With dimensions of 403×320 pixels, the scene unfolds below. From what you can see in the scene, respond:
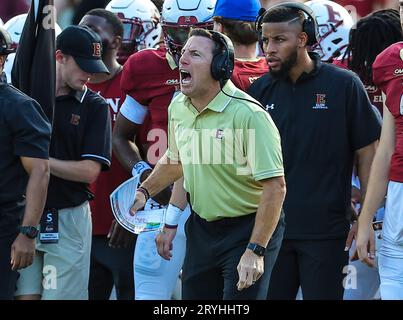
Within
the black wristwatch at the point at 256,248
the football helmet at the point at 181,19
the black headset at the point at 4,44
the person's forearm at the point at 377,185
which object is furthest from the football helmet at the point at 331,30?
the black wristwatch at the point at 256,248

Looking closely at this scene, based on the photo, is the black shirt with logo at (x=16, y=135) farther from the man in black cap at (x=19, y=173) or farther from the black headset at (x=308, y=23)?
the black headset at (x=308, y=23)

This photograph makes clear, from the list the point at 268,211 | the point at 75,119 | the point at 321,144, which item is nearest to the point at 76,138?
the point at 75,119

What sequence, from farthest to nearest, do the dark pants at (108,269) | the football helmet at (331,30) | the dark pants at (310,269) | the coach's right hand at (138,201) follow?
the football helmet at (331,30) < the dark pants at (108,269) < the dark pants at (310,269) < the coach's right hand at (138,201)

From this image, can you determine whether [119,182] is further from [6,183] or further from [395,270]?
[395,270]

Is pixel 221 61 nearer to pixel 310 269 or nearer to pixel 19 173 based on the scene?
pixel 19 173

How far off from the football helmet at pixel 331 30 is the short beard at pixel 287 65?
74.5 inches

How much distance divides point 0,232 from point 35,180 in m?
0.32

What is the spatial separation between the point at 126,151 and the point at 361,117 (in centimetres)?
159

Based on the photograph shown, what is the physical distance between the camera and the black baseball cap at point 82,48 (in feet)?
24.5

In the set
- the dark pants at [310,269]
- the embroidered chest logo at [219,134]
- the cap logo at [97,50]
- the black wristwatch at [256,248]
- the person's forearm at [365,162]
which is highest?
the cap logo at [97,50]

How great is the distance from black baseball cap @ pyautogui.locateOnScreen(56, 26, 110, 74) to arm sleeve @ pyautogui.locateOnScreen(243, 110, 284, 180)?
5.60ft

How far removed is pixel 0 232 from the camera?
6.55 metres

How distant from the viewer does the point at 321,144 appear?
696 cm

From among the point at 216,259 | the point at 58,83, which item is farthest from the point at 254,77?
the point at 216,259
